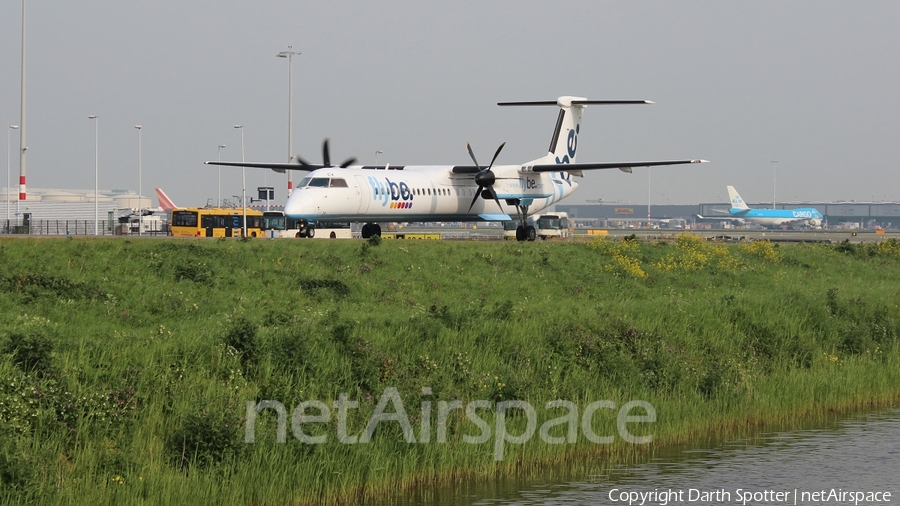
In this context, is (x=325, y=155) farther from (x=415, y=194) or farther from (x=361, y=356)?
(x=361, y=356)

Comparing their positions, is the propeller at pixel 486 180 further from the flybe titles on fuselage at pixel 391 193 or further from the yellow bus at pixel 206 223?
the yellow bus at pixel 206 223

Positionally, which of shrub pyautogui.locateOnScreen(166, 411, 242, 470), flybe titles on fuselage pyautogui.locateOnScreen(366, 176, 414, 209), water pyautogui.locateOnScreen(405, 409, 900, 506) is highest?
flybe titles on fuselage pyautogui.locateOnScreen(366, 176, 414, 209)

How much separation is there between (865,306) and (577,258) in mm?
11249

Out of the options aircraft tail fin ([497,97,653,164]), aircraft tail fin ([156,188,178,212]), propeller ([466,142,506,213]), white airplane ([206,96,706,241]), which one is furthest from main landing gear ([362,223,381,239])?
aircraft tail fin ([156,188,178,212])

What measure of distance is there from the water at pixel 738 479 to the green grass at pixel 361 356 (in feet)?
2.69

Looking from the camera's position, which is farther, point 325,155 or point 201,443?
point 325,155

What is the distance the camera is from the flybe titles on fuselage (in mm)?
48625

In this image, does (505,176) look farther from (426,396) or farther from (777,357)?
(426,396)

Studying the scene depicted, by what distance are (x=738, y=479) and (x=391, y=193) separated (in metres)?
32.2

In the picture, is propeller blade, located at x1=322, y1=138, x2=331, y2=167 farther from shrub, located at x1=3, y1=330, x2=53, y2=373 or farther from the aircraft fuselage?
shrub, located at x1=3, y1=330, x2=53, y2=373

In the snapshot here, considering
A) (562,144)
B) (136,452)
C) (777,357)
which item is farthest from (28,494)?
(562,144)

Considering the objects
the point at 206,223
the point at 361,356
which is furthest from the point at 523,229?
the point at 206,223

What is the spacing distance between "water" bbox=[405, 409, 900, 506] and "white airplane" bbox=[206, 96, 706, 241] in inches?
1058

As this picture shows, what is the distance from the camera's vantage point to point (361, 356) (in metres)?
21.3
